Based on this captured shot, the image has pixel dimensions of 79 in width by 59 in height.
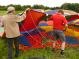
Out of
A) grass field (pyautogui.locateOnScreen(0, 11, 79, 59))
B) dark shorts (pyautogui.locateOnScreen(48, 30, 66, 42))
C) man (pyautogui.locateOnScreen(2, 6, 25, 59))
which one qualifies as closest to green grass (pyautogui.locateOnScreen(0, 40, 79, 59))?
grass field (pyautogui.locateOnScreen(0, 11, 79, 59))

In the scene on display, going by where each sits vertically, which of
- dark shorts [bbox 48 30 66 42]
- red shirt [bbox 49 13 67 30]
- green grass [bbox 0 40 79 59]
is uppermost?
red shirt [bbox 49 13 67 30]

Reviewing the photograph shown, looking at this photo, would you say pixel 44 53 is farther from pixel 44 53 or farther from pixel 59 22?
pixel 59 22

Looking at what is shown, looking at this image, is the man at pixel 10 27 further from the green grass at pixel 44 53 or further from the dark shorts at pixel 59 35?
the dark shorts at pixel 59 35

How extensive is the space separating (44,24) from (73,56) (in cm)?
273

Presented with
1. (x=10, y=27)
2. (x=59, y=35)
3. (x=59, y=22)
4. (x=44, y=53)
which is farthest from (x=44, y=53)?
(x=10, y=27)

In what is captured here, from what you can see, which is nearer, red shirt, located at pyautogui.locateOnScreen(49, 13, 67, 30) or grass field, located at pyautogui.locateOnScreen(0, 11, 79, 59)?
grass field, located at pyautogui.locateOnScreen(0, 11, 79, 59)

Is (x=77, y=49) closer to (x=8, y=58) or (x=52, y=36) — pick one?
(x=52, y=36)

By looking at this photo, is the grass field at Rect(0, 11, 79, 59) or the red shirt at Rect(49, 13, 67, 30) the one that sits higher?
the red shirt at Rect(49, 13, 67, 30)

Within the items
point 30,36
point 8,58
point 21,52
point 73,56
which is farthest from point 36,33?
point 8,58

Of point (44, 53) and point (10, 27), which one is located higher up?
point (10, 27)

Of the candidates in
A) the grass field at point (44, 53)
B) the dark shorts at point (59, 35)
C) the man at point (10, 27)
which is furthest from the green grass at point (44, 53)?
the man at point (10, 27)

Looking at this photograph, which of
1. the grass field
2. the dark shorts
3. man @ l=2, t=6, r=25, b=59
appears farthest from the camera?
the dark shorts

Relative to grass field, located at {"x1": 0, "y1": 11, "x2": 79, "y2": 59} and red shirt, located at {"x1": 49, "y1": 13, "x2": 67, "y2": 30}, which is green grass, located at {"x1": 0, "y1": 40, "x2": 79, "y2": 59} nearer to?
grass field, located at {"x1": 0, "y1": 11, "x2": 79, "y2": 59}

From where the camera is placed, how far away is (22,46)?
527 inches
